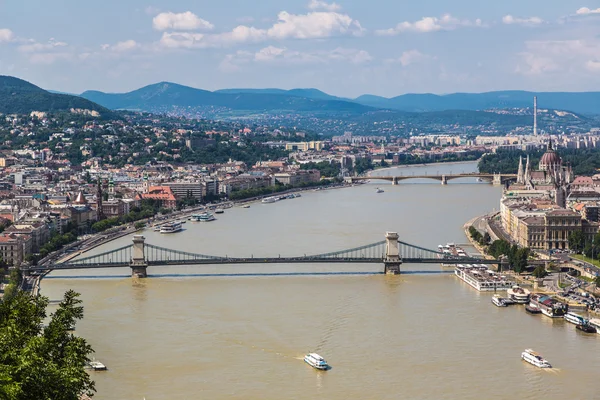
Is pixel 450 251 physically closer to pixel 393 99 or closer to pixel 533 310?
pixel 533 310

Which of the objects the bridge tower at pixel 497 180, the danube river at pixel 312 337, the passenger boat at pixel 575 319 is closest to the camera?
the danube river at pixel 312 337

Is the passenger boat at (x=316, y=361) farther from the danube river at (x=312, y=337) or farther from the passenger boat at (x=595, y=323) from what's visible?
the passenger boat at (x=595, y=323)

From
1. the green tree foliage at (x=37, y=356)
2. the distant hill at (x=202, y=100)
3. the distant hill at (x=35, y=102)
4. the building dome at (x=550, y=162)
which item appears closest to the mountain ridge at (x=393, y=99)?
the distant hill at (x=202, y=100)

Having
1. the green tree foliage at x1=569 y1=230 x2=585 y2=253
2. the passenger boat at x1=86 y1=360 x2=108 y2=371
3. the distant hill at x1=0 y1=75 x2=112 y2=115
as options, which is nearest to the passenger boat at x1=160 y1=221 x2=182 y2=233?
the green tree foliage at x1=569 y1=230 x2=585 y2=253

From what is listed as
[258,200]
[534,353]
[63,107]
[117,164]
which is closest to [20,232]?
[534,353]

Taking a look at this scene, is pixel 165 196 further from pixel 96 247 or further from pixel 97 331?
pixel 97 331
